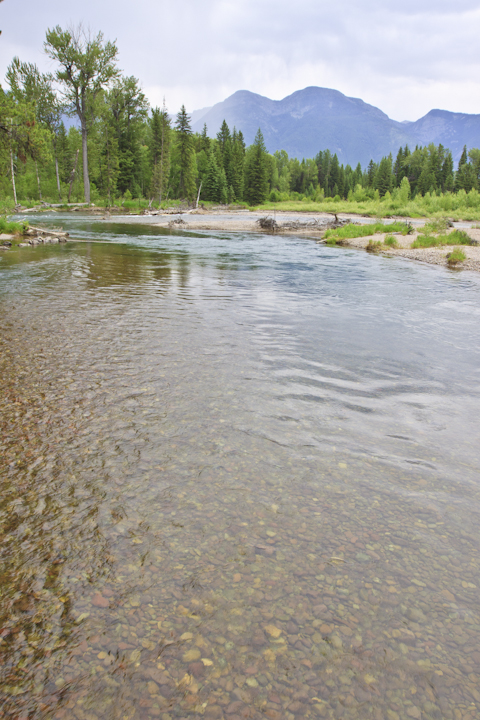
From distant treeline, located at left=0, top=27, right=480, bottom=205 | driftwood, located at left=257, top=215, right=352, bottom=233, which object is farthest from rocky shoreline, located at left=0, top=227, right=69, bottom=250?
driftwood, located at left=257, top=215, right=352, bottom=233

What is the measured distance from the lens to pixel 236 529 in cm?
357

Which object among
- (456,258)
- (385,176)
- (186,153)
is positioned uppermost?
(385,176)

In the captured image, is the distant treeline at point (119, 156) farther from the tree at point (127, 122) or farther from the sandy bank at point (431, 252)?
the sandy bank at point (431, 252)

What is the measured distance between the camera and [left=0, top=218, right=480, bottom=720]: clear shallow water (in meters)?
→ 2.42

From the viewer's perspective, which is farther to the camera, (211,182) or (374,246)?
(211,182)

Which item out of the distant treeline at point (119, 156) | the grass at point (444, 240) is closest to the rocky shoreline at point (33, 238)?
the distant treeline at point (119, 156)

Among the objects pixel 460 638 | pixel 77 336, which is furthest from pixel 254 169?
pixel 460 638

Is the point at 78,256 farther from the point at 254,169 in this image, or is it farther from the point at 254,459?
the point at 254,169

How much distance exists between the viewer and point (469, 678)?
248cm

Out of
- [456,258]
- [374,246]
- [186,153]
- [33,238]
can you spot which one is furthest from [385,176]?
[33,238]

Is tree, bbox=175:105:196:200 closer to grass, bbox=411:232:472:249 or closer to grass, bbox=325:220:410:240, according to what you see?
grass, bbox=325:220:410:240

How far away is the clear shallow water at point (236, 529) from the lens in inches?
95.2

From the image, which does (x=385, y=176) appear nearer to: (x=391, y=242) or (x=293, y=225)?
(x=293, y=225)

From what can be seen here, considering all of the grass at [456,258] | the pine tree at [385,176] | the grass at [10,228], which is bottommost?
the grass at [456,258]
